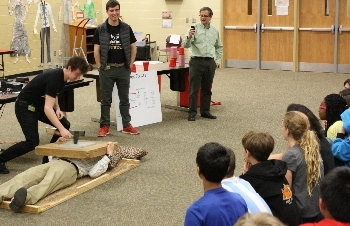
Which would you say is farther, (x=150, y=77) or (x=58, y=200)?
(x=150, y=77)

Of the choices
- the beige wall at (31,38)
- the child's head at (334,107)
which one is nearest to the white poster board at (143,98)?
the child's head at (334,107)

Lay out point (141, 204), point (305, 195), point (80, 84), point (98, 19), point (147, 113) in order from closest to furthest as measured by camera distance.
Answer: point (305, 195), point (141, 204), point (80, 84), point (147, 113), point (98, 19)

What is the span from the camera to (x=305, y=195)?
3.69 meters

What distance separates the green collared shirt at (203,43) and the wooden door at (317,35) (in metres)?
5.01

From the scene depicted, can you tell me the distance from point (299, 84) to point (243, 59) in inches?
105

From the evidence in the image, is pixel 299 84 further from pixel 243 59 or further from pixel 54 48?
pixel 54 48

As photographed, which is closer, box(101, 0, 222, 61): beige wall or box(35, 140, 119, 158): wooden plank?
box(35, 140, 119, 158): wooden plank

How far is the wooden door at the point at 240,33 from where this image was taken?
44.1ft

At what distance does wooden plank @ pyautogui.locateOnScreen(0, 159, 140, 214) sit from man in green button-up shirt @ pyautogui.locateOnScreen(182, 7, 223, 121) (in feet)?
7.59

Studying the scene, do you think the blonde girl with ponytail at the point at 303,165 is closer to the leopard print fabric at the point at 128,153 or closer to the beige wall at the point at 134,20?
the leopard print fabric at the point at 128,153

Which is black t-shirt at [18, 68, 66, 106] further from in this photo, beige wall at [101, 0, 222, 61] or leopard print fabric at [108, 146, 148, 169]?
beige wall at [101, 0, 222, 61]

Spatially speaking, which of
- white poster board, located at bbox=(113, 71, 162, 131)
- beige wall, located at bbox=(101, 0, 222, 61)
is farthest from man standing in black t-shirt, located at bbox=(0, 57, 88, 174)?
beige wall, located at bbox=(101, 0, 222, 61)

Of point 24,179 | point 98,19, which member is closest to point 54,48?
point 98,19

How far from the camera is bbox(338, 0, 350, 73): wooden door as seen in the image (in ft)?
40.6
